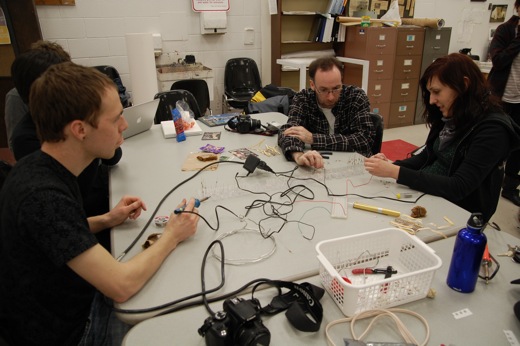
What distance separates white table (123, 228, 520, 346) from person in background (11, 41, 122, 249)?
0.77 meters

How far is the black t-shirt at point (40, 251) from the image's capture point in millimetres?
871

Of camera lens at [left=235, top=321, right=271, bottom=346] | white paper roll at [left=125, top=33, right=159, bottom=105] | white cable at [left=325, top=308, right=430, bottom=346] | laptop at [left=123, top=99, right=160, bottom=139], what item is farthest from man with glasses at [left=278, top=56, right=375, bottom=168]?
white paper roll at [left=125, top=33, right=159, bottom=105]

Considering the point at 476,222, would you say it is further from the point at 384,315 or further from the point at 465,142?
the point at 465,142

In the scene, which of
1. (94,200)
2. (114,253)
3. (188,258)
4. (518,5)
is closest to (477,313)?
(188,258)

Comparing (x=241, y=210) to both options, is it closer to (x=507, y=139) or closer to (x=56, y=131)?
(x=56, y=131)

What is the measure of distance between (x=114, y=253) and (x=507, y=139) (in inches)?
61.3

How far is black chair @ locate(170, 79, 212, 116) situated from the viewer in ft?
12.2

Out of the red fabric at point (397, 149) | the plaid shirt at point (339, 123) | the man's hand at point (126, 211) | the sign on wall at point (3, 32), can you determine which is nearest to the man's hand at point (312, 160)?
the plaid shirt at point (339, 123)

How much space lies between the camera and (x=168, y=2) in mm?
4105

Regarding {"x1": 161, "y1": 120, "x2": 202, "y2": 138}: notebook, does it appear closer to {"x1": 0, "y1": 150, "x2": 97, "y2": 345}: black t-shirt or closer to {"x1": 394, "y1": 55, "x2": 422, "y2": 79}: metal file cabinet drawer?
{"x1": 0, "y1": 150, "x2": 97, "y2": 345}: black t-shirt

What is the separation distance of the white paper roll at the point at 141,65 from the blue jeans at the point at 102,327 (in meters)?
2.98

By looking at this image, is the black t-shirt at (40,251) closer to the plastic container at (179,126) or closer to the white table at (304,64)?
the plastic container at (179,126)

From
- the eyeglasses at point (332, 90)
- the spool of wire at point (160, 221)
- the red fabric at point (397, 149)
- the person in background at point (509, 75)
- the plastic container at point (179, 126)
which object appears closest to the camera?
the spool of wire at point (160, 221)

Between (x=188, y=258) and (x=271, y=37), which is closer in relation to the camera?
(x=188, y=258)
